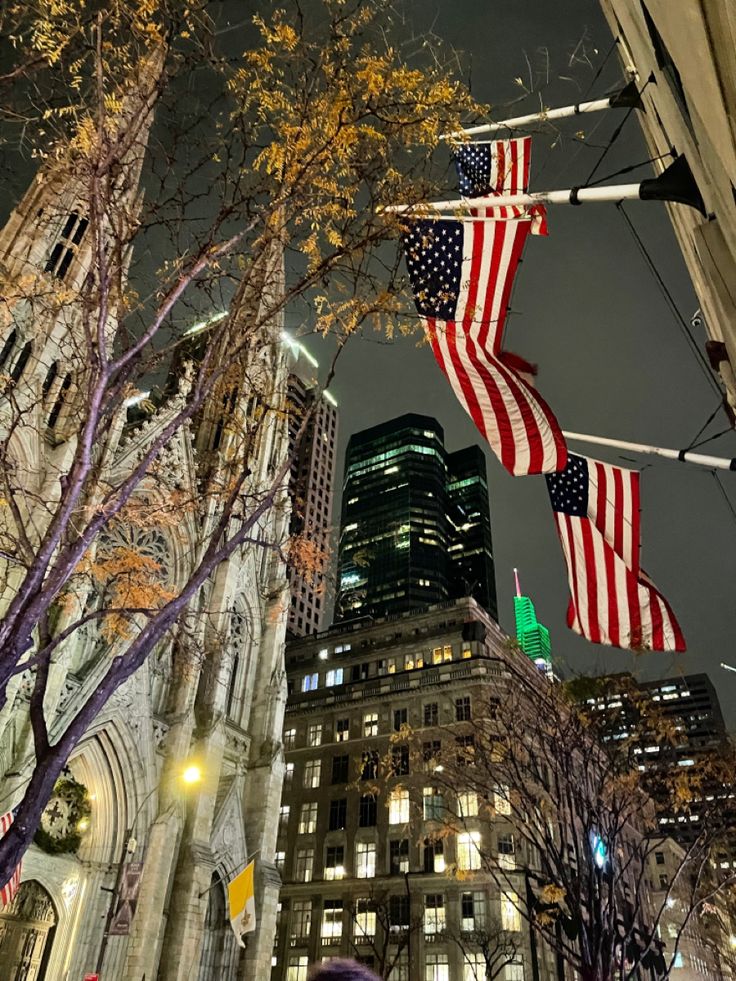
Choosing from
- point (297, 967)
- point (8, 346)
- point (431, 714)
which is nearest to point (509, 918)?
point (431, 714)

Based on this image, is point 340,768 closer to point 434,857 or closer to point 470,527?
point 434,857

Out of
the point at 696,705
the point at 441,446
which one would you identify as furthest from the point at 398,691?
the point at 696,705

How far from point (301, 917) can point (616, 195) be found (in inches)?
2018

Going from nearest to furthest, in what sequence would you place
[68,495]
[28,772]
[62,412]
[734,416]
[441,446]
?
[68,495]
[734,416]
[28,772]
[62,412]
[441,446]

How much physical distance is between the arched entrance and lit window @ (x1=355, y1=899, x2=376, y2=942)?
26821 millimetres

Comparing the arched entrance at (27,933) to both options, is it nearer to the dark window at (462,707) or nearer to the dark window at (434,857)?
the dark window at (434,857)

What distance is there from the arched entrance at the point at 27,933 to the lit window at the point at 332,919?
27740mm

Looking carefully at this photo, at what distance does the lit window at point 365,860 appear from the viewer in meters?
44.6

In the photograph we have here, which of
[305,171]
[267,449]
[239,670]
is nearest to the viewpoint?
[305,171]

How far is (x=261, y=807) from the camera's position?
2955 centimetres

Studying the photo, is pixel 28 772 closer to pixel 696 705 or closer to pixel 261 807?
pixel 261 807

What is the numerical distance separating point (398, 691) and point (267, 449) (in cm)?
2374

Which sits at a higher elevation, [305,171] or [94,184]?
[305,171]

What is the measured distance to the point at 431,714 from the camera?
→ 158 ft
